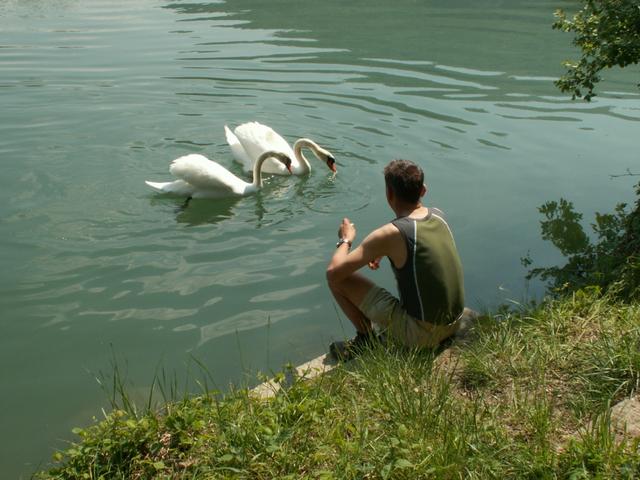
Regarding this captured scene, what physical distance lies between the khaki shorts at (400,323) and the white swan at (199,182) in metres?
4.23

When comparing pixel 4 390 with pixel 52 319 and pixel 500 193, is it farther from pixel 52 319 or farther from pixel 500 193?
pixel 500 193

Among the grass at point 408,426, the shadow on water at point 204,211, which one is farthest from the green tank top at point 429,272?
the shadow on water at point 204,211

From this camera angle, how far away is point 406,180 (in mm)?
5211

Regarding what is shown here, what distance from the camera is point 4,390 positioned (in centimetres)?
544

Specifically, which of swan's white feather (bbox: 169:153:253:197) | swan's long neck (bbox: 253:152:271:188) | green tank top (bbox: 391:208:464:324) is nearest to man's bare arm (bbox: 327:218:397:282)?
green tank top (bbox: 391:208:464:324)

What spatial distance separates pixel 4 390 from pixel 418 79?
10.9 meters

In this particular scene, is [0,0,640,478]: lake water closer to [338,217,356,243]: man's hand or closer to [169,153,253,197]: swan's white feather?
[169,153,253,197]: swan's white feather

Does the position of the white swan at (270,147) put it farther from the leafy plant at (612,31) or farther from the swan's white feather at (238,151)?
the leafy plant at (612,31)

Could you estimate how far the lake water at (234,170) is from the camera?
6113 millimetres

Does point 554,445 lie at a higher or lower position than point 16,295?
higher

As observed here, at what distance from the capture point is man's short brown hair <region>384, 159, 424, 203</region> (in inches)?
205

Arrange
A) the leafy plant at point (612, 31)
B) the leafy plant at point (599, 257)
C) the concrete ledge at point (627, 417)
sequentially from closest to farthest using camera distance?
the concrete ledge at point (627, 417)
the leafy plant at point (599, 257)
the leafy plant at point (612, 31)

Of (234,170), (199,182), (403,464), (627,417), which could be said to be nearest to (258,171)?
(199,182)

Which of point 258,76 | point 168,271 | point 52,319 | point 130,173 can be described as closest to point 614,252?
point 168,271
